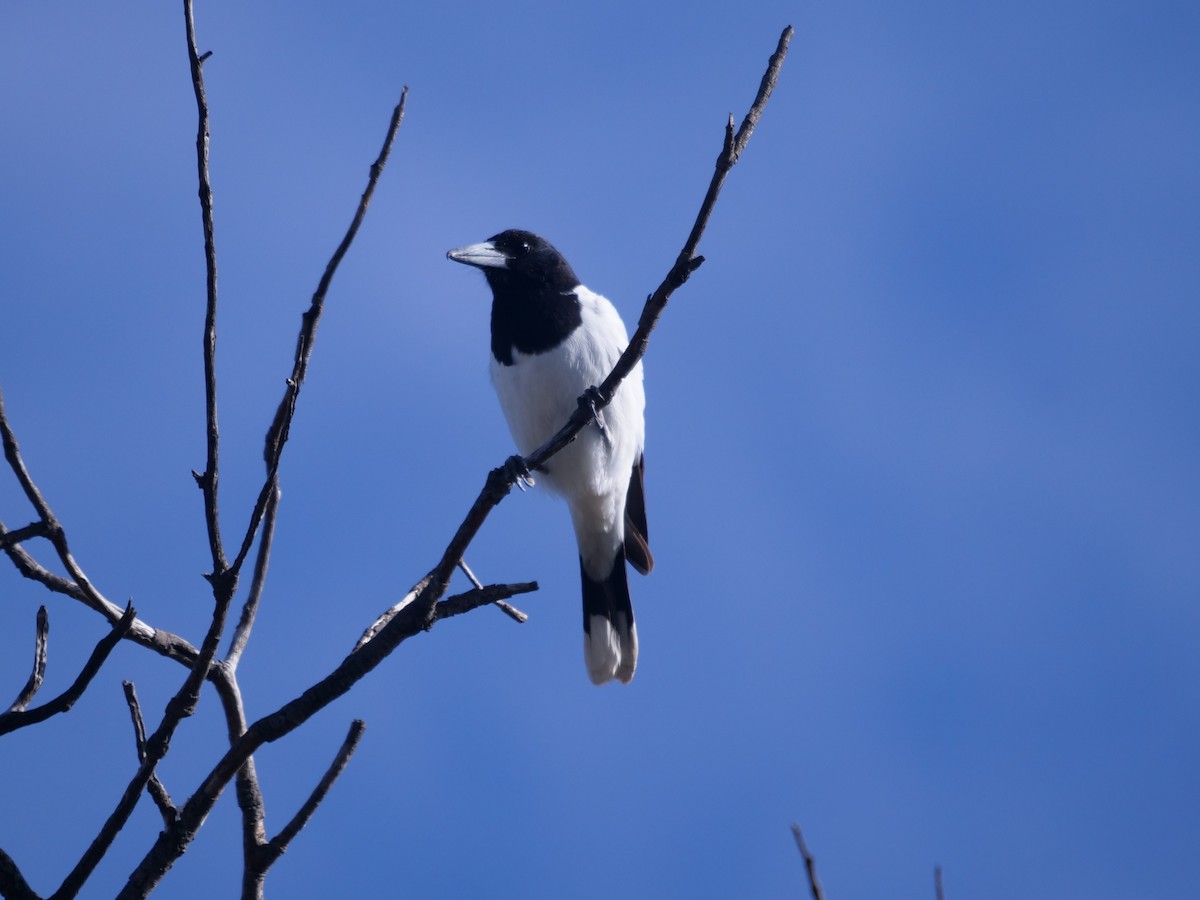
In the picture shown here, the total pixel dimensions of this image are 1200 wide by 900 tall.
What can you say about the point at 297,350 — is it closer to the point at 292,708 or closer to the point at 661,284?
the point at 292,708

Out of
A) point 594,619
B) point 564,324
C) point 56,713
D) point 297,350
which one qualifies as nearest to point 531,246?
point 564,324

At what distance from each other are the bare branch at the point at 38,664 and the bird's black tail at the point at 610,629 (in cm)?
336

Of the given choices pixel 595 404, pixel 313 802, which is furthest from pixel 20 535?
pixel 595 404

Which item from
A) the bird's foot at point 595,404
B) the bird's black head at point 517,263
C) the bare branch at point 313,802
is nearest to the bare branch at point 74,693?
the bare branch at point 313,802

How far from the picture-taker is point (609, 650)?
5.71 meters

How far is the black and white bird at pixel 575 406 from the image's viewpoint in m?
5.20

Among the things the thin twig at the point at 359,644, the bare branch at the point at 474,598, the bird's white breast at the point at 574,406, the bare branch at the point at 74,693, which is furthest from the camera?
the bird's white breast at the point at 574,406

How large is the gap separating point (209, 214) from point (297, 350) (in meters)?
0.33

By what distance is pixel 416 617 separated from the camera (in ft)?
9.37

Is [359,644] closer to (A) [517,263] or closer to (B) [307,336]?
(B) [307,336]

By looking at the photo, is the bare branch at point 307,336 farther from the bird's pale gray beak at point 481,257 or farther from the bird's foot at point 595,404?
the bird's pale gray beak at point 481,257

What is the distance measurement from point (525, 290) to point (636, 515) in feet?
4.02

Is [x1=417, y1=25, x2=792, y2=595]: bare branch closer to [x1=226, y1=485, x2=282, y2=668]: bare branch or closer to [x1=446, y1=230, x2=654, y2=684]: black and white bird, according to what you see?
[x1=226, y1=485, x2=282, y2=668]: bare branch

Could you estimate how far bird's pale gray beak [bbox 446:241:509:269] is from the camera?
558 centimetres
